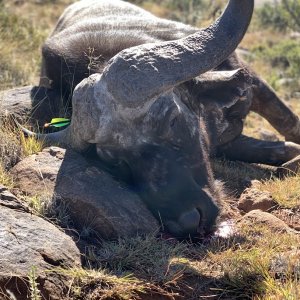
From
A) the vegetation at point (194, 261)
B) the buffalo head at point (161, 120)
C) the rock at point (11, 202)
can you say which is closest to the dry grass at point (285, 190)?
the vegetation at point (194, 261)

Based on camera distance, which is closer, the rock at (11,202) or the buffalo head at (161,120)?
the buffalo head at (161,120)

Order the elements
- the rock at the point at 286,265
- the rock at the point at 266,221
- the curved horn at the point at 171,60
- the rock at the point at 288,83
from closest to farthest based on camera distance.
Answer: the rock at the point at 286,265 < the curved horn at the point at 171,60 < the rock at the point at 266,221 < the rock at the point at 288,83

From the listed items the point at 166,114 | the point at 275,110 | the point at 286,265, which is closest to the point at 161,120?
the point at 166,114

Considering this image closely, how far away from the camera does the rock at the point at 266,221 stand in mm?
4586

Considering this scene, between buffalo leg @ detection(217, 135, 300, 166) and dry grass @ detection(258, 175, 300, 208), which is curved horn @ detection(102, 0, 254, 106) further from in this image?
buffalo leg @ detection(217, 135, 300, 166)

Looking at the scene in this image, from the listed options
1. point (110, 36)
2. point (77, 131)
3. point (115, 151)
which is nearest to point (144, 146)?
point (115, 151)

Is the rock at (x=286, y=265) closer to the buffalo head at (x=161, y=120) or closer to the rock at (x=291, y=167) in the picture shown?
the buffalo head at (x=161, y=120)

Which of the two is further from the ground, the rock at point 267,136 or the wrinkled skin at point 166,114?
the wrinkled skin at point 166,114

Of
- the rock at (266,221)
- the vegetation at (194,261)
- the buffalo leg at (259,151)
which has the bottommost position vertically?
the buffalo leg at (259,151)

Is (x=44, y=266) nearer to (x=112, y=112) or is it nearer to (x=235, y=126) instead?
(x=112, y=112)

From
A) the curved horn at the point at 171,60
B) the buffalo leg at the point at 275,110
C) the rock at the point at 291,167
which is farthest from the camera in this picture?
the buffalo leg at the point at 275,110

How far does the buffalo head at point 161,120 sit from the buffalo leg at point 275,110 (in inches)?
73.9

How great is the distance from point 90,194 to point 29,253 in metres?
0.76

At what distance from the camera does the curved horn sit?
4078 millimetres
